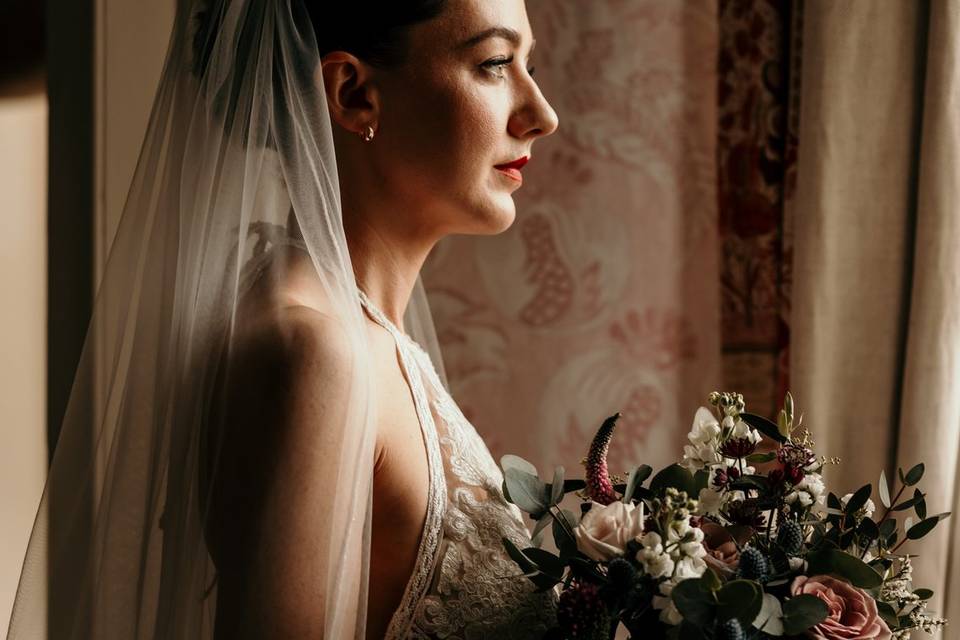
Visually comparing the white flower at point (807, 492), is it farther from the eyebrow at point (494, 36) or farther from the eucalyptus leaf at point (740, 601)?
the eyebrow at point (494, 36)

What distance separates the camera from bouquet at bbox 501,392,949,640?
82cm

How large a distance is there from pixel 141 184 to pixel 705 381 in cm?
117

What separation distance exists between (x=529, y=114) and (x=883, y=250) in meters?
0.65

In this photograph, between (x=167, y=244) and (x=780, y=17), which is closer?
(x=167, y=244)

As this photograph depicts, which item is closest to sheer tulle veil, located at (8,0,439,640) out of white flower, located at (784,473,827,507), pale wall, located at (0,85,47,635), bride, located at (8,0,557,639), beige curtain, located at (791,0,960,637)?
bride, located at (8,0,557,639)

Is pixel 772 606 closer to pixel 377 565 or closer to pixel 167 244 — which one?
pixel 377 565

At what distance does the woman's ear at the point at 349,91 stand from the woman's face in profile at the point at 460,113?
0.01 metres

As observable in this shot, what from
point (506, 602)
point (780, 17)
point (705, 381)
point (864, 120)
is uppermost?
point (780, 17)

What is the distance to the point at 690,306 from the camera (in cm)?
181

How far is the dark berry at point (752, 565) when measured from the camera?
0.84m

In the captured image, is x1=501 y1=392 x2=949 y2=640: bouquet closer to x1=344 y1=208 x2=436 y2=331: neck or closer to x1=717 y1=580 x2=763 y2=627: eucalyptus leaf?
x1=717 y1=580 x2=763 y2=627: eucalyptus leaf

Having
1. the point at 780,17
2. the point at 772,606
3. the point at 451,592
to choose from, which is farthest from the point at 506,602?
the point at 780,17

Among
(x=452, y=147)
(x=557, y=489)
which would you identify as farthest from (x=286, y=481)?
(x=452, y=147)

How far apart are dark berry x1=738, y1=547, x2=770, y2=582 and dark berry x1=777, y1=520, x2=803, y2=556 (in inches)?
2.6
